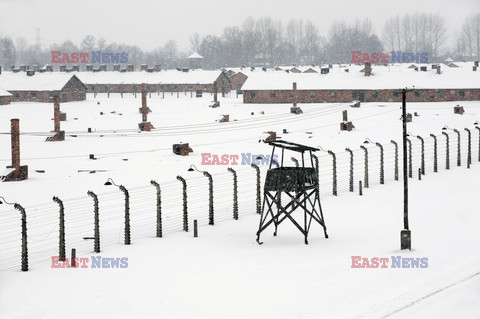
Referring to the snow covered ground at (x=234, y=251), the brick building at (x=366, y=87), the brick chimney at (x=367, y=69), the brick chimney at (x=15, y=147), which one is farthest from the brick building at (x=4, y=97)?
the brick chimney at (x=15, y=147)

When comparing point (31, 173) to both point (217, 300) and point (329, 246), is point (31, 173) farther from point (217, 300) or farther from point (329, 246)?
point (217, 300)

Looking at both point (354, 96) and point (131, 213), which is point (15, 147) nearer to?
point (131, 213)

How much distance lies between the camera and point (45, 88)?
356ft

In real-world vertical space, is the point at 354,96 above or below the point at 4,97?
below

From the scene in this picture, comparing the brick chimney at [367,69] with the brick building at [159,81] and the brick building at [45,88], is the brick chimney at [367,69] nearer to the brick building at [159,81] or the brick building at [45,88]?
the brick building at [159,81]

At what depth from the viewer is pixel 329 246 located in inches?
762

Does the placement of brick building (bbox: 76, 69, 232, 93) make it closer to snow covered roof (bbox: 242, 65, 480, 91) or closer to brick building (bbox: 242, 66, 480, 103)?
snow covered roof (bbox: 242, 65, 480, 91)

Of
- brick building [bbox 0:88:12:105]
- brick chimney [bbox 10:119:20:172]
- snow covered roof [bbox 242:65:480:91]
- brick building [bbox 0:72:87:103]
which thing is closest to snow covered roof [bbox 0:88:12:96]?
brick building [bbox 0:88:12:105]

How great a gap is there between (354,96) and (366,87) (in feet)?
6.43

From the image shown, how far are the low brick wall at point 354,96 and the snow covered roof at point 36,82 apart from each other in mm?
33347

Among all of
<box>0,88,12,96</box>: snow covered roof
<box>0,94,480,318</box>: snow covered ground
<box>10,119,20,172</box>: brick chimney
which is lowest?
<box>0,94,480,318</box>: snow covered ground

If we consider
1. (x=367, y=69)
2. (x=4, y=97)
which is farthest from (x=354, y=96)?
(x=4, y=97)

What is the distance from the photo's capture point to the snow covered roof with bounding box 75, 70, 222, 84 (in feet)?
394

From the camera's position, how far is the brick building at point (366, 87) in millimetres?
86625
